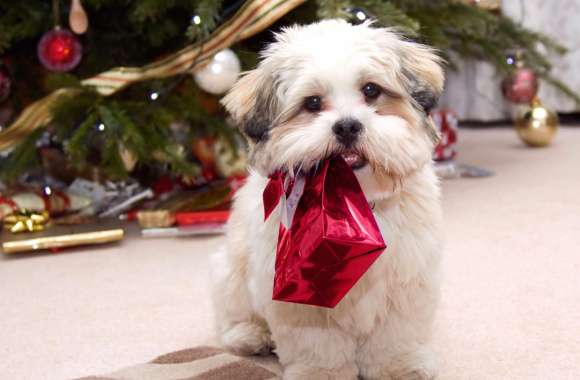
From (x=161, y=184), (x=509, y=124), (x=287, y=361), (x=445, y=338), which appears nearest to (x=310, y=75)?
(x=287, y=361)

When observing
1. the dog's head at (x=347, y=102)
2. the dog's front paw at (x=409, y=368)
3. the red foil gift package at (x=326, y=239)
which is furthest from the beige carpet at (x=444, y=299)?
the dog's head at (x=347, y=102)

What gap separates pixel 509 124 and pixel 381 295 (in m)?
3.09

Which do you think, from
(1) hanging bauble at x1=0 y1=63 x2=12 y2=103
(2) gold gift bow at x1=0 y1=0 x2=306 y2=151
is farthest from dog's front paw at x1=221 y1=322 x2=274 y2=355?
(1) hanging bauble at x1=0 y1=63 x2=12 y2=103

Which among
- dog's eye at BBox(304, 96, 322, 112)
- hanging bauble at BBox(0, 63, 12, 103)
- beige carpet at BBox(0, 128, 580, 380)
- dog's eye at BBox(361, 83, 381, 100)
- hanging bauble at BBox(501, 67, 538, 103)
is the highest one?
dog's eye at BBox(361, 83, 381, 100)

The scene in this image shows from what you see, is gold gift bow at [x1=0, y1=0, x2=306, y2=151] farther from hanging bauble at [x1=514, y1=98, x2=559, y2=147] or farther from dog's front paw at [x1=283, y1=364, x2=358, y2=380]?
hanging bauble at [x1=514, y1=98, x2=559, y2=147]

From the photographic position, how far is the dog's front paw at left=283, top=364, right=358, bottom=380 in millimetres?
1265

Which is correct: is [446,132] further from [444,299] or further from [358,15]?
[444,299]

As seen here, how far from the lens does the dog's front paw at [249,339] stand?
1437mm

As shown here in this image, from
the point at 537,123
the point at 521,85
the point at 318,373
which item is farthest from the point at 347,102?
the point at 537,123

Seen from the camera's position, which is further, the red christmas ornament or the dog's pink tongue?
the red christmas ornament

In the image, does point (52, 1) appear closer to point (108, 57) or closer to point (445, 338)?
point (108, 57)

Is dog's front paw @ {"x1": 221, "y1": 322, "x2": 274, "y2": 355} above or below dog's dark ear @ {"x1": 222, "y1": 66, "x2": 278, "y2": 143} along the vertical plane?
below

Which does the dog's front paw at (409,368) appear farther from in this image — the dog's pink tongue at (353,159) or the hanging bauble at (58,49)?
the hanging bauble at (58,49)

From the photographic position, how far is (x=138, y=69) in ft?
7.45
